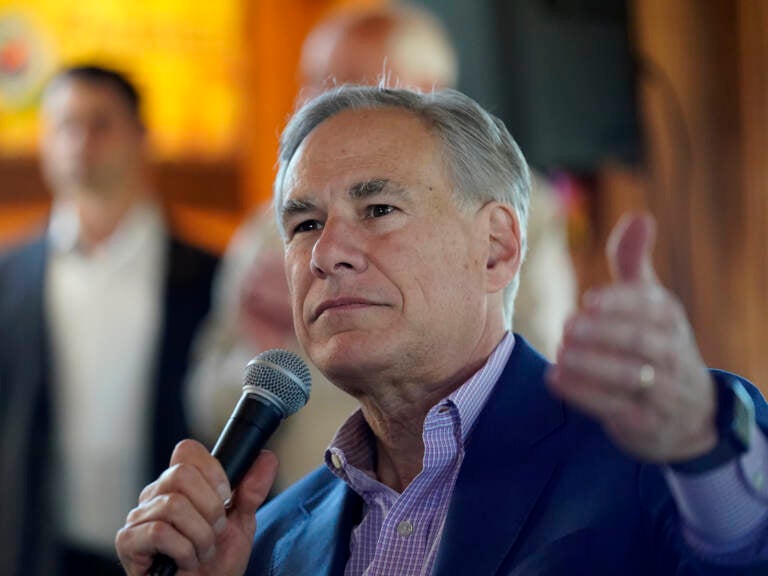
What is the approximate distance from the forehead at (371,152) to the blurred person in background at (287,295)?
73 centimetres

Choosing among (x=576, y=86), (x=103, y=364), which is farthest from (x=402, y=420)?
(x=576, y=86)

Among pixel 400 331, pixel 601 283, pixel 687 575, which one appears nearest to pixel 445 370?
pixel 400 331

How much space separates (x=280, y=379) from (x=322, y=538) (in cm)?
23

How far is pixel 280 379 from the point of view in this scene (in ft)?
5.47

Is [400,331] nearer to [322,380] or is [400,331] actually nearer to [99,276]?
[322,380]

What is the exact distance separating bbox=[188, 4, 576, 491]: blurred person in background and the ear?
2.50ft

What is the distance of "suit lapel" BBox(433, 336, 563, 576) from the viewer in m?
1.50

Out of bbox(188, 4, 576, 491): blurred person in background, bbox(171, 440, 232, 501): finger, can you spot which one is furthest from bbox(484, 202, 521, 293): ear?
bbox(188, 4, 576, 491): blurred person in background

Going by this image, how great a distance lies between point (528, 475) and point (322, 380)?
47.2 inches

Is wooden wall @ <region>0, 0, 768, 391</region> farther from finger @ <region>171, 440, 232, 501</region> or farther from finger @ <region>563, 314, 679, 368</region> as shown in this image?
finger @ <region>563, 314, 679, 368</region>

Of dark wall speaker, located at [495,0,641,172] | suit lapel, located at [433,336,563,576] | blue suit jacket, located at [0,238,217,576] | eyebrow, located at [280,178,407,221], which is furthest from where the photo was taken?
dark wall speaker, located at [495,0,641,172]

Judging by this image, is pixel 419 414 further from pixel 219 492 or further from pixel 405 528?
pixel 219 492

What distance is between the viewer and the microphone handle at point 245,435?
1.62m

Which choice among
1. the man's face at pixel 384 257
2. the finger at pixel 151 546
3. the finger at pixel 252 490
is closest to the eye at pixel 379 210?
the man's face at pixel 384 257
